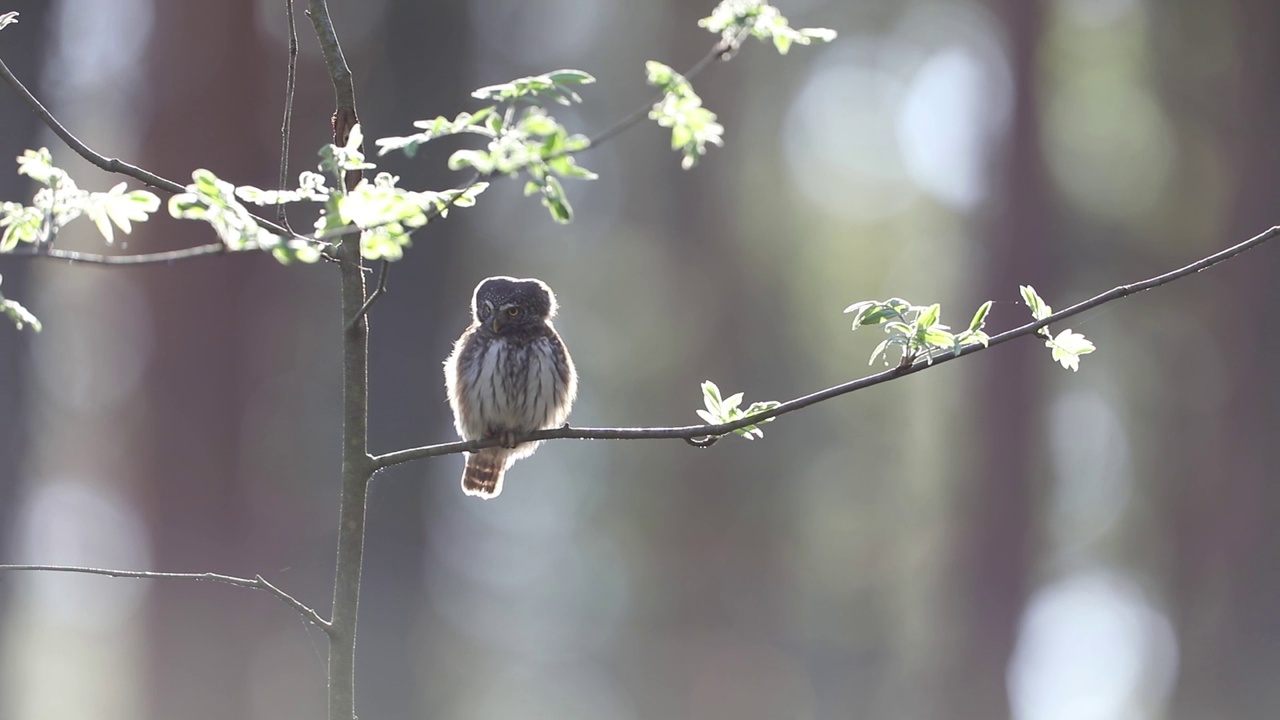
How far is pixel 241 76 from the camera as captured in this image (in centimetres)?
1488

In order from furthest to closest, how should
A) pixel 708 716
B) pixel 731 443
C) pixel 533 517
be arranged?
pixel 533 517
pixel 731 443
pixel 708 716

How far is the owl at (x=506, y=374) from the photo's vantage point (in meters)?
4.80

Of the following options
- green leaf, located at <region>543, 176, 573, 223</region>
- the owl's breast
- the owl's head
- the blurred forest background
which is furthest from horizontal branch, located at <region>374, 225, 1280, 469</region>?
the blurred forest background

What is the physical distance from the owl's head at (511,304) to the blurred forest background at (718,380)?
343 inches

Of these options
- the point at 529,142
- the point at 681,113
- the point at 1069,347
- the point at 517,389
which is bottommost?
the point at 1069,347

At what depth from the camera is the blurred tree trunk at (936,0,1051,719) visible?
14.2 meters

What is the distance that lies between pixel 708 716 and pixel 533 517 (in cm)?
459

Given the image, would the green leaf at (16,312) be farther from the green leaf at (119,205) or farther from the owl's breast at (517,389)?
the owl's breast at (517,389)

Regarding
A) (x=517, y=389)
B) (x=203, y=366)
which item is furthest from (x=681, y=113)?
(x=203, y=366)

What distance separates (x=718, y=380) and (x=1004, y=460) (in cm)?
425

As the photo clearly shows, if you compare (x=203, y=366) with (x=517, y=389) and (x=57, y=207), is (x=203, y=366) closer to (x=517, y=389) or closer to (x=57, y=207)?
(x=517, y=389)

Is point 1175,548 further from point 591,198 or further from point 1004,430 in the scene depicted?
point 591,198

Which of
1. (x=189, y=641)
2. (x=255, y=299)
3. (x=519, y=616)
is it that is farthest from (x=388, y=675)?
(x=255, y=299)

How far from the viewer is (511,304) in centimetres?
501
